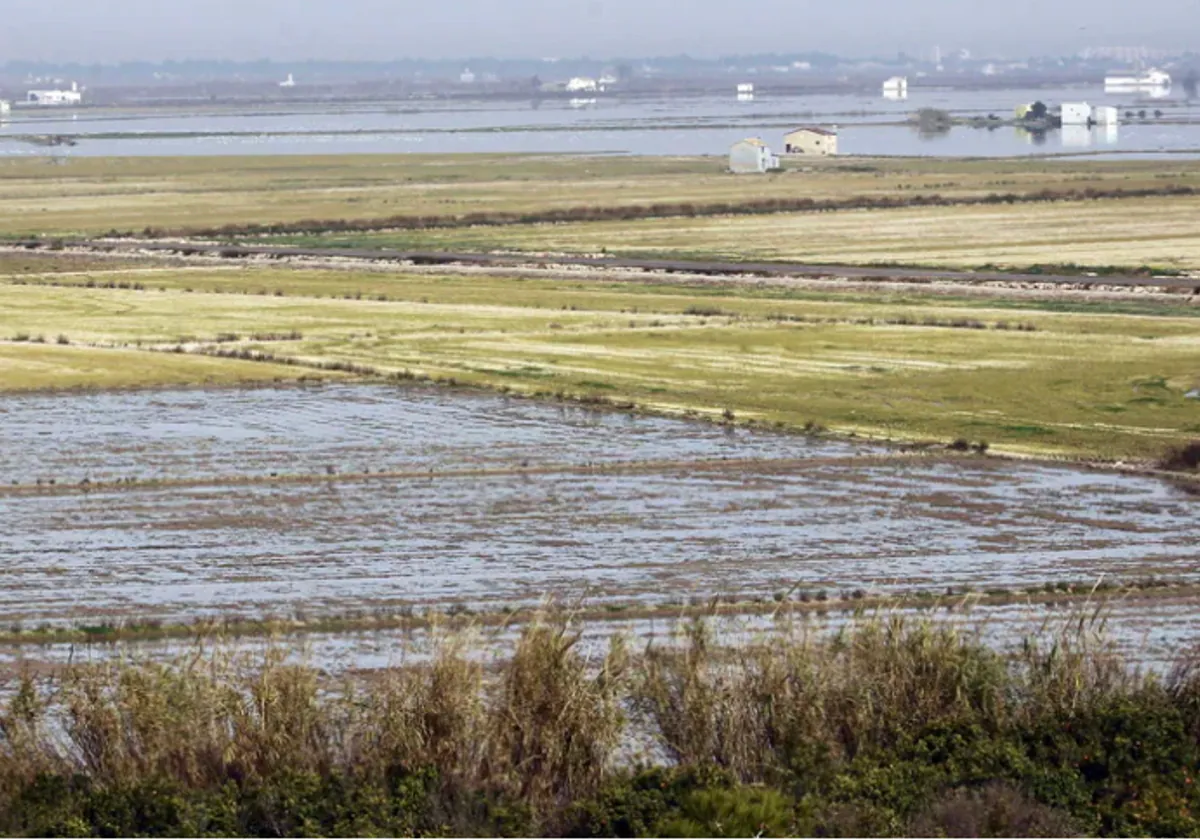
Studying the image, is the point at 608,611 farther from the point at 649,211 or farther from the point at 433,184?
the point at 433,184

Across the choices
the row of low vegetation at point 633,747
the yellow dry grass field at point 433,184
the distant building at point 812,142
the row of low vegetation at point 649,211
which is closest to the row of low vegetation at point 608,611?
the row of low vegetation at point 633,747

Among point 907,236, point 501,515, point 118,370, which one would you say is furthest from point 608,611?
point 907,236

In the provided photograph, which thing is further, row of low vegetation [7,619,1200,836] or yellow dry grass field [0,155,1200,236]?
yellow dry grass field [0,155,1200,236]

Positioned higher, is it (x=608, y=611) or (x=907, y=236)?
(x=608, y=611)

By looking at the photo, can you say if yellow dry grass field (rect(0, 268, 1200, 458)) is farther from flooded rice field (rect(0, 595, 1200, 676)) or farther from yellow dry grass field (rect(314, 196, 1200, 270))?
yellow dry grass field (rect(314, 196, 1200, 270))

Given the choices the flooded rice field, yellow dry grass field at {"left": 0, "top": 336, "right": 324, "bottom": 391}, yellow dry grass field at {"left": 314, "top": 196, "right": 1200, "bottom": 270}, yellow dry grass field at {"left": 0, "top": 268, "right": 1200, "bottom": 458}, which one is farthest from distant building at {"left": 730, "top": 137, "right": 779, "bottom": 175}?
the flooded rice field

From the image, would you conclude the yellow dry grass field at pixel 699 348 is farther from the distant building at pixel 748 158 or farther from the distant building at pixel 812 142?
the distant building at pixel 812 142
